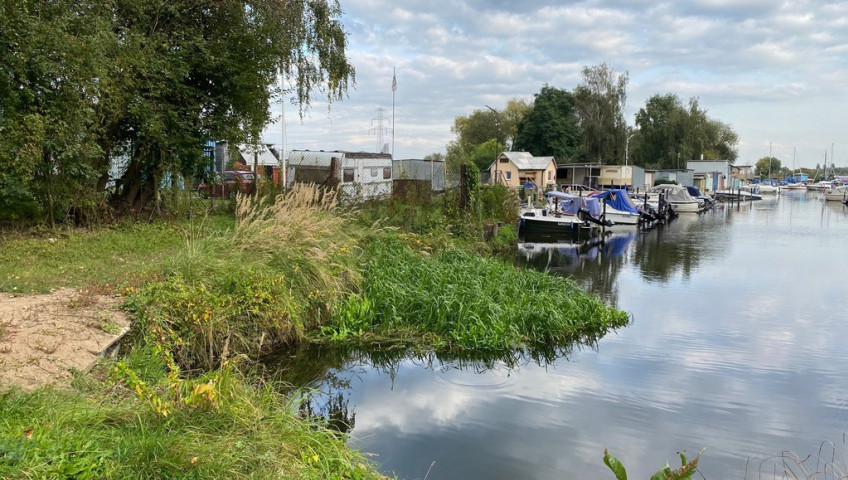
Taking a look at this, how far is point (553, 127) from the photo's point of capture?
6244cm

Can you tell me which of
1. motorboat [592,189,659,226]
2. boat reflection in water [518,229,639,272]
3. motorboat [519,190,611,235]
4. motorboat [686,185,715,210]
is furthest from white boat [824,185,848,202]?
motorboat [519,190,611,235]

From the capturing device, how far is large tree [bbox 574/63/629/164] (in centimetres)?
6216

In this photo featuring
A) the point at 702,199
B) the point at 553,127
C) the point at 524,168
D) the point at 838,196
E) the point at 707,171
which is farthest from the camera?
the point at 707,171

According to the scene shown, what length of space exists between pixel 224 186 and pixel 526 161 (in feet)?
126

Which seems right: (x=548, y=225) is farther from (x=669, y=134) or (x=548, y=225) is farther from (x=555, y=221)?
(x=669, y=134)

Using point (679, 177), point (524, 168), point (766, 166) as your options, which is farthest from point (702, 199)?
point (766, 166)

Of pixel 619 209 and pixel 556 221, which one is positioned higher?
pixel 619 209

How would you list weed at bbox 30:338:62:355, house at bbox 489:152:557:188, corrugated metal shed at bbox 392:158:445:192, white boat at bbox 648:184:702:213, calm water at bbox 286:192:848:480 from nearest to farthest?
weed at bbox 30:338:62:355 < calm water at bbox 286:192:848:480 < corrugated metal shed at bbox 392:158:445:192 < white boat at bbox 648:184:702:213 < house at bbox 489:152:557:188

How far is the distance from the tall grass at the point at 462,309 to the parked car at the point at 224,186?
5335 mm

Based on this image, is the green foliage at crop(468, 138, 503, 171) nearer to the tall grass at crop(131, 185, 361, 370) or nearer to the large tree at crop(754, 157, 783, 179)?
the tall grass at crop(131, 185, 361, 370)

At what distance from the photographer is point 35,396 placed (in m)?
3.95

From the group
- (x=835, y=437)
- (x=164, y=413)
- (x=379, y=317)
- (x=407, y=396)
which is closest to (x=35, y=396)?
(x=164, y=413)

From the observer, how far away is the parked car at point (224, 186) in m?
14.5

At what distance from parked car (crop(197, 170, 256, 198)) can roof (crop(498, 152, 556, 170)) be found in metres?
35.8
